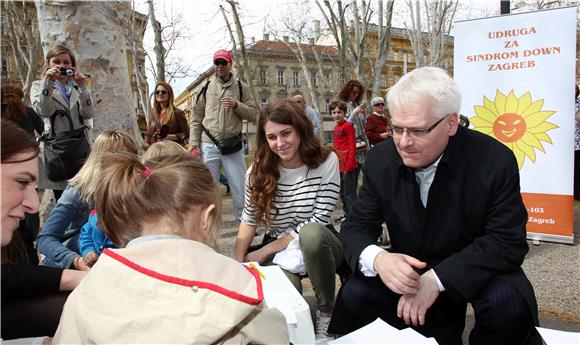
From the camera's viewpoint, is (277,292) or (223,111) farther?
(223,111)

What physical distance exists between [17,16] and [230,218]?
12.1m

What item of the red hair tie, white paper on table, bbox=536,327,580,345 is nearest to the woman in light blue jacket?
the red hair tie

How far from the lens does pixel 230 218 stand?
5887 mm

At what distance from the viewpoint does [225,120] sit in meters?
4.88

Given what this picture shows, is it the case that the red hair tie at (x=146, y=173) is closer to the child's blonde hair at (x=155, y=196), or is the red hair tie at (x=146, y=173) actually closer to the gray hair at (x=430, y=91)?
the child's blonde hair at (x=155, y=196)

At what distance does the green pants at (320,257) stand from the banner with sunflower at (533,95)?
2.61 meters

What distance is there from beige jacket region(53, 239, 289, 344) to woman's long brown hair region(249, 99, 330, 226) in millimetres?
1502

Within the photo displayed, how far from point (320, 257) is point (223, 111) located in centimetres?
292

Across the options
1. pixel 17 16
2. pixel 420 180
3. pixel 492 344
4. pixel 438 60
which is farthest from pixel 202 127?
pixel 438 60

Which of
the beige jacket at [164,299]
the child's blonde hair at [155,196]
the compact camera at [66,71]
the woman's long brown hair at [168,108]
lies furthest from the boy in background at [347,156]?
the beige jacket at [164,299]

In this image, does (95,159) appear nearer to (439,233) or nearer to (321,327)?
(321,327)

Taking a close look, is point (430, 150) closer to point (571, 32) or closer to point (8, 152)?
point (8, 152)

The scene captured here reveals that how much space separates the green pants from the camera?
2.30 metres

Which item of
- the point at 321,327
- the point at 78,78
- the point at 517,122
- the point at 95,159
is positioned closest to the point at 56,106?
the point at 78,78
